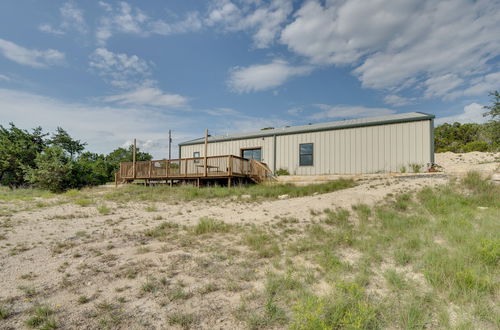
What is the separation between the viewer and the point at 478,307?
8.46 feet

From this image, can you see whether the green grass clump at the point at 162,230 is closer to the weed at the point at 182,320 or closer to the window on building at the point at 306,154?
the weed at the point at 182,320

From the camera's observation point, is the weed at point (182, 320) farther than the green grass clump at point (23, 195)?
No

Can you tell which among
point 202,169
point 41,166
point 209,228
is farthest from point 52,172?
point 209,228

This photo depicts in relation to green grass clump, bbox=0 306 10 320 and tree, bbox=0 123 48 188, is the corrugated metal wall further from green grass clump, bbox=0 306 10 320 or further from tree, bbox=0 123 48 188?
tree, bbox=0 123 48 188

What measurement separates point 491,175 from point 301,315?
968 cm

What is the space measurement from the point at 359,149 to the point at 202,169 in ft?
26.8

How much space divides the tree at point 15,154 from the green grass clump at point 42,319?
67.7ft

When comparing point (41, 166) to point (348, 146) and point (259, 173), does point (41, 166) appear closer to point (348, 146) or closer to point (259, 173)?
point (259, 173)

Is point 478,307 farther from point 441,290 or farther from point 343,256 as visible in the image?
point 343,256

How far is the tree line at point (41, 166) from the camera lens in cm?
1622

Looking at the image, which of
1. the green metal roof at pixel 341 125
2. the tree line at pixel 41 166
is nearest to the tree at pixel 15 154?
the tree line at pixel 41 166

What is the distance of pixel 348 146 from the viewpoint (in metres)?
13.1

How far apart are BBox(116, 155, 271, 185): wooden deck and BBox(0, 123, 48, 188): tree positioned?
32.5 ft

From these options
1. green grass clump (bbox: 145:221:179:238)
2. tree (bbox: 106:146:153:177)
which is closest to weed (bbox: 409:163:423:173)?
green grass clump (bbox: 145:221:179:238)
